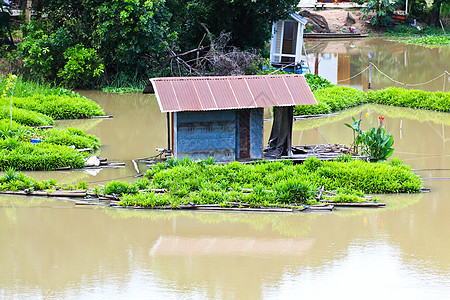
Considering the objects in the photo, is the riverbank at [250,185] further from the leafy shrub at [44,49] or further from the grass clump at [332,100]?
the leafy shrub at [44,49]

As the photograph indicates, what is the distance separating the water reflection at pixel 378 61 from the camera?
2497 cm

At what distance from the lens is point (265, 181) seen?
11.6m

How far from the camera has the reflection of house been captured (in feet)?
84.4

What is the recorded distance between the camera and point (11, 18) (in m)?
26.0

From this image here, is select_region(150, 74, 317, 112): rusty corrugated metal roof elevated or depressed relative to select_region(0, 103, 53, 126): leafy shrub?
elevated

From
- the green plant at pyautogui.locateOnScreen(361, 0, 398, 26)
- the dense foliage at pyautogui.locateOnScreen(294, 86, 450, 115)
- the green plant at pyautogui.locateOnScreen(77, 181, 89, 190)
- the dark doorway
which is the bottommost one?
the green plant at pyautogui.locateOnScreen(77, 181, 89, 190)

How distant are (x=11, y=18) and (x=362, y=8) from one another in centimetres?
2390

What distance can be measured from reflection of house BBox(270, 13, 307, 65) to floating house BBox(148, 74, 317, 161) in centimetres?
1305

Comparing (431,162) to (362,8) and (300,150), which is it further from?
(362,8)

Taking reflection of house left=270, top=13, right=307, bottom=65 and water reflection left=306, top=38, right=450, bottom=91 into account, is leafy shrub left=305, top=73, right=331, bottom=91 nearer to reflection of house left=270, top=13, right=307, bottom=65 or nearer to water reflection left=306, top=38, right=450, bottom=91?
water reflection left=306, top=38, right=450, bottom=91

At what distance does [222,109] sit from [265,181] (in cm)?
172

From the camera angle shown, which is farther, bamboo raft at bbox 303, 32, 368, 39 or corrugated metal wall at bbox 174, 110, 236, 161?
bamboo raft at bbox 303, 32, 368, 39

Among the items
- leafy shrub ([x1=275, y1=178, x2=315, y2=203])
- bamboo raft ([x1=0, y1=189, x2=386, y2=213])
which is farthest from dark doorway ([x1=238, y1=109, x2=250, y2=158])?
leafy shrub ([x1=275, y1=178, x2=315, y2=203])

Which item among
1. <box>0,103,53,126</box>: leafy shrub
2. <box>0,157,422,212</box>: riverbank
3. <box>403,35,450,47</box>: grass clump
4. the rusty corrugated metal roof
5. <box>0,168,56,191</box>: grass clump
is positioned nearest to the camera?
<box>0,157,422,212</box>: riverbank
